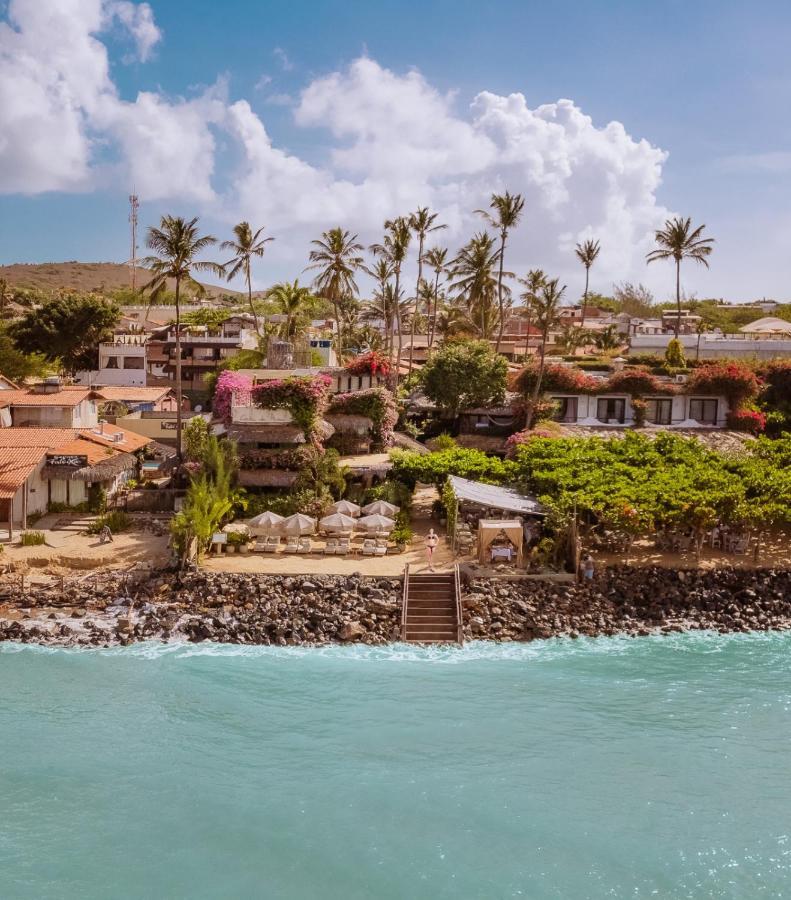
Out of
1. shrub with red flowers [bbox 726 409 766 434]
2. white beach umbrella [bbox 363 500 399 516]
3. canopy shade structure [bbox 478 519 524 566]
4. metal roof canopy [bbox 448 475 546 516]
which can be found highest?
shrub with red flowers [bbox 726 409 766 434]

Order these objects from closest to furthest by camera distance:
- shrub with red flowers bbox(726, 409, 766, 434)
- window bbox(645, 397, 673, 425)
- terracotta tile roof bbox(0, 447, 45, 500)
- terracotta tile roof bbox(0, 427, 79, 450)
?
1. terracotta tile roof bbox(0, 447, 45, 500)
2. terracotta tile roof bbox(0, 427, 79, 450)
3. shrub with red flowers bbox(726, 409, 766, 434)
4. window bbox(645, 397, 673, 425)

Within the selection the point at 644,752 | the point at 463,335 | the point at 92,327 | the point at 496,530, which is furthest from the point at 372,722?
the point at 92,327

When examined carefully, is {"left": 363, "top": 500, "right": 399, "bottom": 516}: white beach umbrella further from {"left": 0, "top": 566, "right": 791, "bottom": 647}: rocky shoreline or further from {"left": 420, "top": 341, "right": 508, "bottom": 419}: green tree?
{"left": 420, "top": 341, "right": 508, "bottom": 419}: green tree

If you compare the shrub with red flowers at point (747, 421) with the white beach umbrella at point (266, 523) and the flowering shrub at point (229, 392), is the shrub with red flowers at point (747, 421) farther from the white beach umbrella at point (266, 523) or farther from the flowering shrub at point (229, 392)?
the white beach umbrella at point (266, 523)

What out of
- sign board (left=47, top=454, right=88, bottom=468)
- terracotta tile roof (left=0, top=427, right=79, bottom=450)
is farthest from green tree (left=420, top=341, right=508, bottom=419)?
sign board (left=47, top=454, right=88, bottom=468)

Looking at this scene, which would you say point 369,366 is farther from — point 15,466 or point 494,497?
point 15,466

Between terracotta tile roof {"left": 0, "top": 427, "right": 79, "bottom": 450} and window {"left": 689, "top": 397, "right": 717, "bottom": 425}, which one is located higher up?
window {"left": 689, "top": 397, "right": 717, "bottom": 425}

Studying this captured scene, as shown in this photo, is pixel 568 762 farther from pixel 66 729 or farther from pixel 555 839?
pixel 66 729
